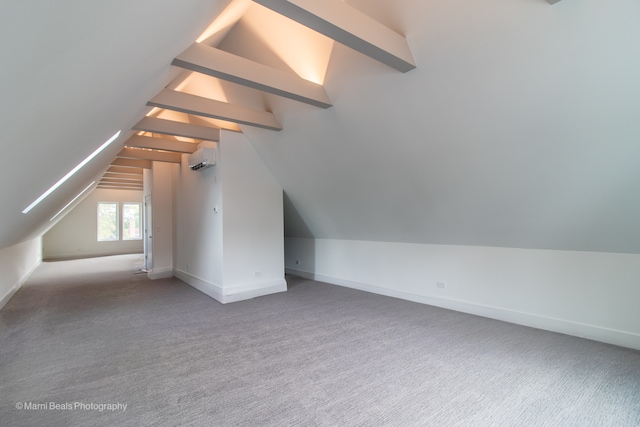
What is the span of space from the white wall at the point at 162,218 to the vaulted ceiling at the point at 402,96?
10.9ft

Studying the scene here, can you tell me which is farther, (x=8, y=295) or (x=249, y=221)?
(x=8, y=295)

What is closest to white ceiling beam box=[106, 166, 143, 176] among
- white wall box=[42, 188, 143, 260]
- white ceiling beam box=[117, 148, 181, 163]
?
white ceiling beam box=[117, 148, 181, 163]

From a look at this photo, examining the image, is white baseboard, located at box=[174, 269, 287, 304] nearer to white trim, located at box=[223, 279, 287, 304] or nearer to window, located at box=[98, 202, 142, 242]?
white trim, located at box=[223, 279, 287, 304]

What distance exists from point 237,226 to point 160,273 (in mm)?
3417

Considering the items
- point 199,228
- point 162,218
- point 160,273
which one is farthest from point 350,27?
point 160,273

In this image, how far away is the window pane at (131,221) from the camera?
1311cm

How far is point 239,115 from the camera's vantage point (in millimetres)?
4137

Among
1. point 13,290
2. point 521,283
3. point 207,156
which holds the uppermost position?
point 207,156

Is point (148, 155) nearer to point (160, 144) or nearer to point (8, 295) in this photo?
point (160, 144)

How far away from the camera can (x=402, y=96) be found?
2.98 m

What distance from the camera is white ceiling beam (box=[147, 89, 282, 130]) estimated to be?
139 inches

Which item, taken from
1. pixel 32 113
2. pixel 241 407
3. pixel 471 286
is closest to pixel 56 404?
pixel 241 407

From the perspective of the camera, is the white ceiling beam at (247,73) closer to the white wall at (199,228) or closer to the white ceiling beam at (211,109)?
the white ceiling beam at (211,109)

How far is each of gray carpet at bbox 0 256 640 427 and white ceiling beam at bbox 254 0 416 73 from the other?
261 cm
